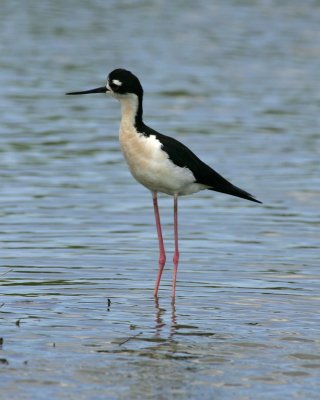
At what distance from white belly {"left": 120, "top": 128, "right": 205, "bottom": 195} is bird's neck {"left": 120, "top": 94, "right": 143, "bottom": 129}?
7 centimetres

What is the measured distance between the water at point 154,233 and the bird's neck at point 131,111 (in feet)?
4.54

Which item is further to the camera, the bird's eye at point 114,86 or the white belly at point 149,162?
the bird's eye at point 114,86

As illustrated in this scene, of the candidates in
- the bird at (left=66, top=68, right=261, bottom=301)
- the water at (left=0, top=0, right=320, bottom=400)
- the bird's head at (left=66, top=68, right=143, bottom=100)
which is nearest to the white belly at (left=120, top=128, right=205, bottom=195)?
the bird at (left=66, top=68, right=261, bottom=301)

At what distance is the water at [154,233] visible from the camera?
26.6 ft

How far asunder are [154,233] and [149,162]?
2.90 metres

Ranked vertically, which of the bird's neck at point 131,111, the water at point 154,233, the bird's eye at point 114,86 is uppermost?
the bird's eye at point 114,86

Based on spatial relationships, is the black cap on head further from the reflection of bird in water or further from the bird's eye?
the reflection of bird in water

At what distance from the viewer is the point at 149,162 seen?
34.0 feet

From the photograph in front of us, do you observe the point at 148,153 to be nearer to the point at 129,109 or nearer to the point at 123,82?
the point at 129,109

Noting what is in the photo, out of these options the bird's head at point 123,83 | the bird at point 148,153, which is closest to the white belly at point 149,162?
the bird at point 148,153

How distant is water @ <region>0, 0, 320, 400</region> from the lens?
8.12 metres

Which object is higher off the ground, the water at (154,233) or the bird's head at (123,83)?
the bird's head at (123,83)

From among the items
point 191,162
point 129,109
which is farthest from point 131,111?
point 191,162

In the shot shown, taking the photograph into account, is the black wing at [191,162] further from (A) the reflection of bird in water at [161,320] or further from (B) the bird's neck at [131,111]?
(A) the reflection of bird in water at [161,320]
